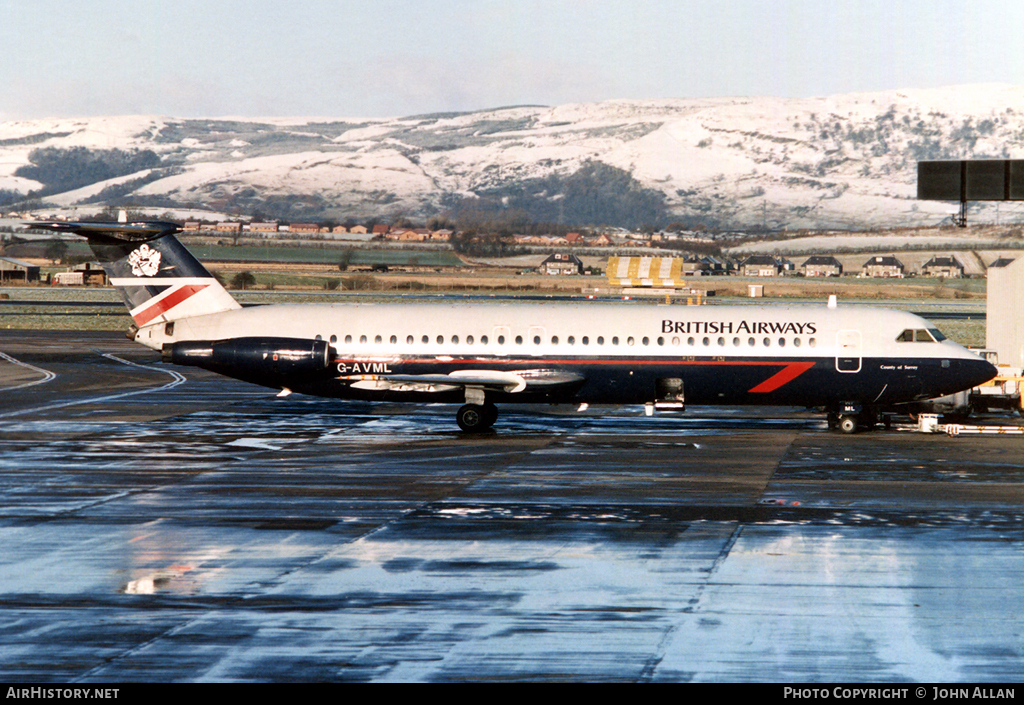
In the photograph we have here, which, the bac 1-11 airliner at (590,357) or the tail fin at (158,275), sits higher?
the tail fin at (158,275)

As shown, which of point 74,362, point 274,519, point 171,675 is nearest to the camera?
point 171,675

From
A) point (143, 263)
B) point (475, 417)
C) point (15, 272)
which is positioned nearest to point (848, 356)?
point (475, 417)

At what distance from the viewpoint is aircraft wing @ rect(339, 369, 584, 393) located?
30266 mm

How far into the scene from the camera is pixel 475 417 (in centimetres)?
3044

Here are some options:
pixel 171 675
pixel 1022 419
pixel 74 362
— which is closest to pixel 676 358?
pixel 1022 419

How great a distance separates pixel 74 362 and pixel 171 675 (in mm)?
42667

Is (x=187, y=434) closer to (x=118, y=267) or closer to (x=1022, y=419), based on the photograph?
(x=118, y=267)

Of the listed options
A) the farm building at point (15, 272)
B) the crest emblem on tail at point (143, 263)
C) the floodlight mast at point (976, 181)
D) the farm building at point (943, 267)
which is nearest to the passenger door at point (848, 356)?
the floodlight mast at point (976, 181)

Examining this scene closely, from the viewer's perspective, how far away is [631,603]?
14.2m

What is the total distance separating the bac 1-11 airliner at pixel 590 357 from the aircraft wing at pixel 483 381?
0.10 ft

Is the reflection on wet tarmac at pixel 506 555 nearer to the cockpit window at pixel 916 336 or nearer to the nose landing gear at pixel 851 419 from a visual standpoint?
the nose landing gear at pixel 851 419

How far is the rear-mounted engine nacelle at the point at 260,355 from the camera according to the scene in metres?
30.5

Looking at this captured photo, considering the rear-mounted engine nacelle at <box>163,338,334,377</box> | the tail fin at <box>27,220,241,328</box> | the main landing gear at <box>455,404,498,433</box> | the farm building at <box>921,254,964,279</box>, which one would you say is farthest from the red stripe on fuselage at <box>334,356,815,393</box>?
the farm building at <box>921,254,964,279</box>

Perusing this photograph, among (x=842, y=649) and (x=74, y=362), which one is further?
(x=74, y=362)
